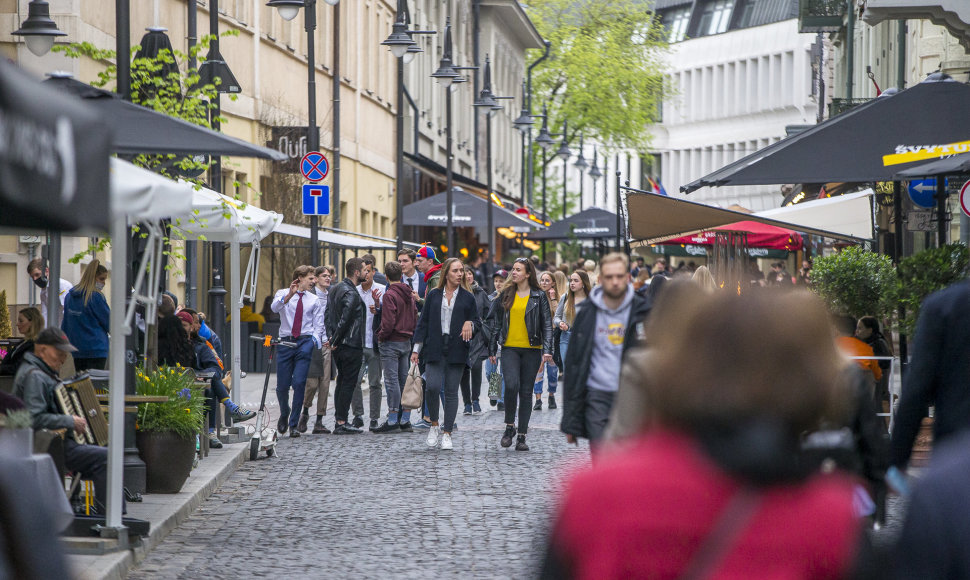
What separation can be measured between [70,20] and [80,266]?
10.5ft

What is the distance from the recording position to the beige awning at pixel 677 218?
15969mm

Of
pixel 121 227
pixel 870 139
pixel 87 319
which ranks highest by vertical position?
pixel 870 139

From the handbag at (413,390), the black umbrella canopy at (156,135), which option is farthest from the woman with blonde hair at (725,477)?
the handbag at (413,390)

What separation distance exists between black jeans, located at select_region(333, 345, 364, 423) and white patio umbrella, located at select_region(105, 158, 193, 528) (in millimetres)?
7277

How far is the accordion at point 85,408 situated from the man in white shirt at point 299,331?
6.52 meters

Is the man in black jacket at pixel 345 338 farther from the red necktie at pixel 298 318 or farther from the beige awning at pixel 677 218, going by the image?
the beige awning at pixel 677 218

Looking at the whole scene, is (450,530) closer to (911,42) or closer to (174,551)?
(174,551)

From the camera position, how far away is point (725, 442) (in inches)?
92.9

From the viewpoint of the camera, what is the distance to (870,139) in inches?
498

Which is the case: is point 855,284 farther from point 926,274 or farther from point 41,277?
point 41,277

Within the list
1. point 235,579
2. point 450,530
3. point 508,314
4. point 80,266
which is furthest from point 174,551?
point 80,266

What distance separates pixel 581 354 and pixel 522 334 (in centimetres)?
554

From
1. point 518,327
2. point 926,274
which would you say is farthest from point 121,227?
point 518,327

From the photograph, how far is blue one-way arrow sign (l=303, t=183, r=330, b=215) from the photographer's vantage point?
2216 cm
